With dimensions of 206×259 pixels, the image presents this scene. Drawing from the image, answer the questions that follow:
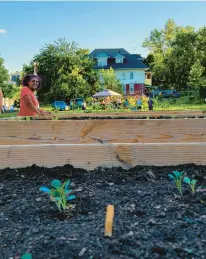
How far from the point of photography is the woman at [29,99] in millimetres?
5227

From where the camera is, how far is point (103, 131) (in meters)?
2.91

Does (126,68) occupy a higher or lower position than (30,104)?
higher

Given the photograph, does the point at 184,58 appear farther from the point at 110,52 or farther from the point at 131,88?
the point at 110,52

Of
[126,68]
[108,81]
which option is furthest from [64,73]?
[126,68]

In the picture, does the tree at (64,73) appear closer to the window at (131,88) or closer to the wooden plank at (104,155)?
the window at (131,88)

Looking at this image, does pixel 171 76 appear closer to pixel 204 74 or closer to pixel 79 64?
pixel 204 74

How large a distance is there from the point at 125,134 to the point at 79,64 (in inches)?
1641

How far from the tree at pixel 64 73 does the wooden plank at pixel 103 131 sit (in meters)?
37.7

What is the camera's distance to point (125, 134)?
9.50 ft

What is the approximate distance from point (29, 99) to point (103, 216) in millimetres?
3740

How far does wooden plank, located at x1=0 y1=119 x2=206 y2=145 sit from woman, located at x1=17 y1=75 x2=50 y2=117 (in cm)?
228

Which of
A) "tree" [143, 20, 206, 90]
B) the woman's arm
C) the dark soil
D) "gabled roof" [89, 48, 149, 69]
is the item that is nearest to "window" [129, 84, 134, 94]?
"gabled roof" [89, 48, 149, 69]

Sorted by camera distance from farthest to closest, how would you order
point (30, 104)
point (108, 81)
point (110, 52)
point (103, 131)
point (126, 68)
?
point (110, 52) < point (126, 68) < point (108, 81) < point (30, 104) < point (103, 131)

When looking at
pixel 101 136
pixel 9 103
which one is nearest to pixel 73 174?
pixel 101 136
